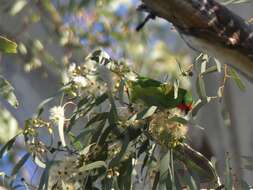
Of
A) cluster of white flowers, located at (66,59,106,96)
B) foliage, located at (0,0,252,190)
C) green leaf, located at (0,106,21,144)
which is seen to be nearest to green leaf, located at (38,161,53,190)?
foliage, located at (0,0,252,190)

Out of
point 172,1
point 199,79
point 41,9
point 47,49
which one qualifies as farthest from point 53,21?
point 172,1

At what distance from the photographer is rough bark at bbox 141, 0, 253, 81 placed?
80 cm

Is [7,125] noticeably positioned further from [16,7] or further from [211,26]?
[211,26]

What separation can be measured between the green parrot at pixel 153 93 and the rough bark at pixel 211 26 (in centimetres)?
19

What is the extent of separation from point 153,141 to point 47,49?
3.31 feet

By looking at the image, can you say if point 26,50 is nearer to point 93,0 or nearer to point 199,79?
point 93,0

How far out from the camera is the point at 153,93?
3.35 ft

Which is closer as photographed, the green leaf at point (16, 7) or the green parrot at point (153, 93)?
the green parrot at point (153, 93)

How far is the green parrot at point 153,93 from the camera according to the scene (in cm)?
101

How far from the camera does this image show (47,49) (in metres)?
1.93

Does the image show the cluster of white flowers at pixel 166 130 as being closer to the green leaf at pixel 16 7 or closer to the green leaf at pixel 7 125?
the green leaf at pixel 7 125

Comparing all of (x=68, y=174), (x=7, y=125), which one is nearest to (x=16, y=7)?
(x=7, y=125)

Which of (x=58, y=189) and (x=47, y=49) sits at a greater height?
(x=47, y=49)

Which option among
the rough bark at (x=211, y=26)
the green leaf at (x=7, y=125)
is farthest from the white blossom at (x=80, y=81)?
the green leaf at (x=7, y=125)
